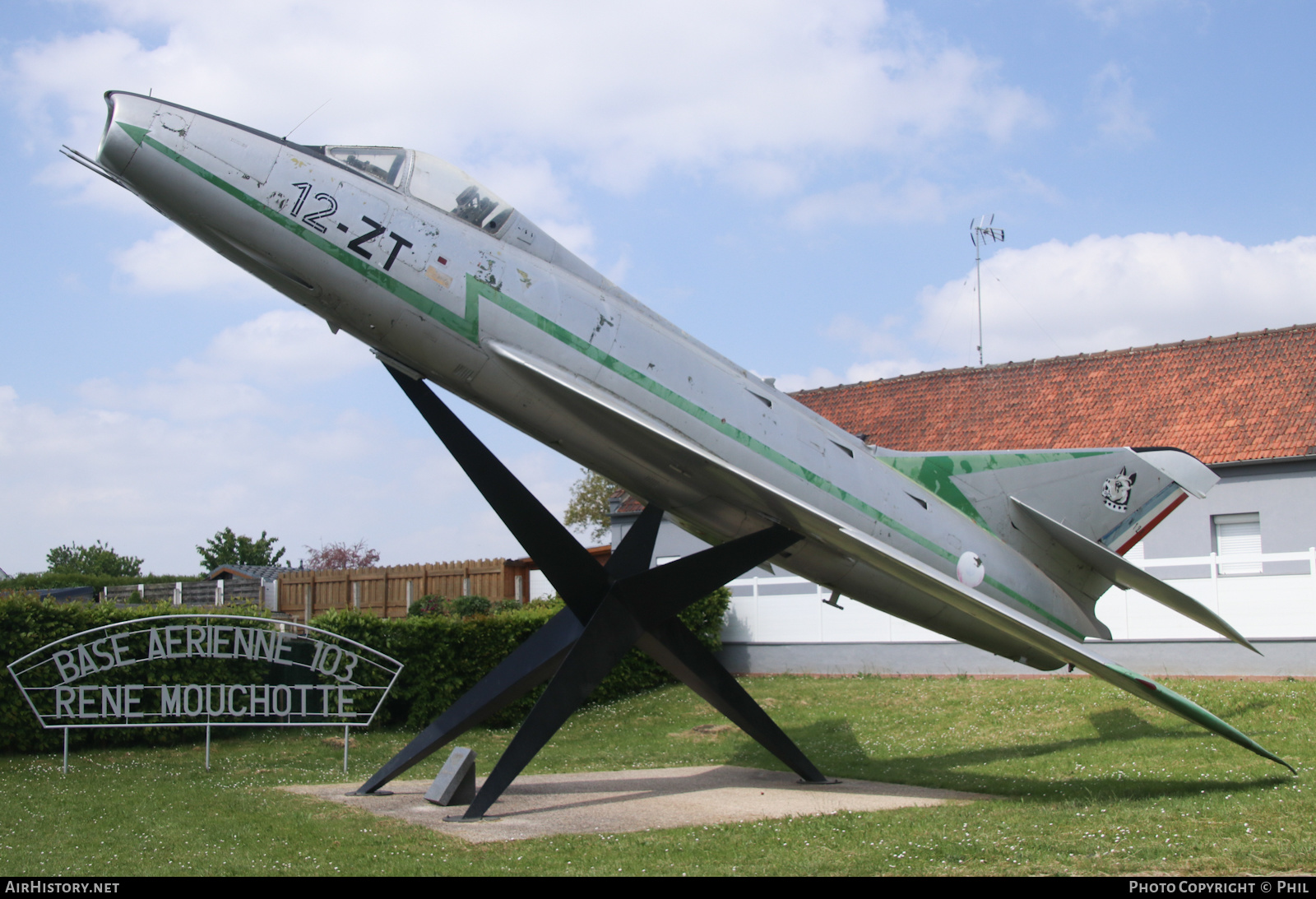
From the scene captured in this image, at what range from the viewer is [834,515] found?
31.1 ft

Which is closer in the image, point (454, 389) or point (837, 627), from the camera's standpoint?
point (454, 389)

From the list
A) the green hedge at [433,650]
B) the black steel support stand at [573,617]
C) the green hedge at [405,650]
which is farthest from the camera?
the green hedge at [433,650]

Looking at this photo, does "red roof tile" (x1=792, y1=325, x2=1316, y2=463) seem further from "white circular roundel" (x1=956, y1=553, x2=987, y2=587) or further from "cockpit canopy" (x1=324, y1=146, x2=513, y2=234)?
"cockpit canopy" (x1=324, y1=146, x2=513, y2=234)

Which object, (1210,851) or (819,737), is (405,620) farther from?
(1210,851)

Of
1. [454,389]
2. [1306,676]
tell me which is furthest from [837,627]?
[454,389]

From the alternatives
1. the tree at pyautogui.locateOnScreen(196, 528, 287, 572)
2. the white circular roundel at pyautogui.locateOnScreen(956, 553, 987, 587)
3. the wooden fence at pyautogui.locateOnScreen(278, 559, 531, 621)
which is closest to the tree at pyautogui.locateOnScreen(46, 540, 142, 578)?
the tree at pyautogui.locateOnScreen(196, 528, 287, 572)

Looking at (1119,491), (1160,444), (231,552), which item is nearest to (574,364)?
(1119,491)

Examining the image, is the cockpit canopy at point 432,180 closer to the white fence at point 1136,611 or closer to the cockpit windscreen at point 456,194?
the cockpit windscreen at point 456,194

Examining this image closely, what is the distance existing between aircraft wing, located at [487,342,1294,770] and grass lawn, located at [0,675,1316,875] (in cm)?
101

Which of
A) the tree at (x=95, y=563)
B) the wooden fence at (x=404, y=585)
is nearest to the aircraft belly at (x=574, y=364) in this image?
the wooden fence at (x=404, y=585)

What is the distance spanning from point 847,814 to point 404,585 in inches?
681

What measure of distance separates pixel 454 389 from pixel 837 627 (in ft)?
41.4

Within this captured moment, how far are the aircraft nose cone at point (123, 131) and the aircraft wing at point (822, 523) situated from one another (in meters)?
2.96

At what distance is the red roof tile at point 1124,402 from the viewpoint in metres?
18.8
